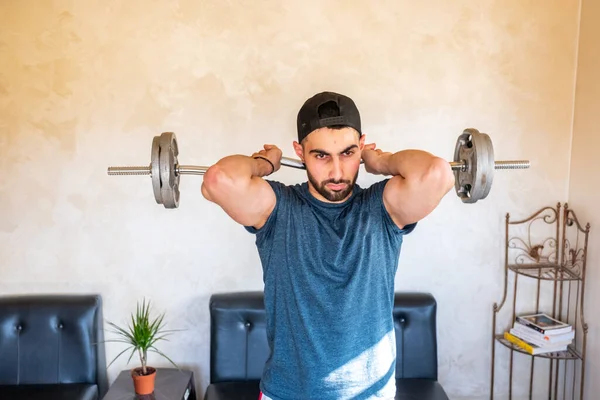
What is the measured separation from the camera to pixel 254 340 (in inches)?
92.6

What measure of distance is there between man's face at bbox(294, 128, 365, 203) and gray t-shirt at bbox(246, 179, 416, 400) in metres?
0.05

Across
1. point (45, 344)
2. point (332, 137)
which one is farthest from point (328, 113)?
point (45, 344)

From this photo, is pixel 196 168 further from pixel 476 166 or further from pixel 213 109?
pixel 213 109

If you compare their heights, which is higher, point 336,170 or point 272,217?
point 336,170

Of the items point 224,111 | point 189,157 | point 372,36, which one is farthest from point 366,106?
point 189,157

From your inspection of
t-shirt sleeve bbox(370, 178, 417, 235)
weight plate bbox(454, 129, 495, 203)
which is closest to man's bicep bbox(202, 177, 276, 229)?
t-shirt sleeve bbox(370, 178, 417, 235)

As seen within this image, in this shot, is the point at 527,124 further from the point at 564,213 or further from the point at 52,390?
the point at 52,390

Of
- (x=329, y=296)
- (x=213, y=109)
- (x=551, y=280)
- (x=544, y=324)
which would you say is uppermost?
(x=213, y=109)

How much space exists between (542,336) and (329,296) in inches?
56.4

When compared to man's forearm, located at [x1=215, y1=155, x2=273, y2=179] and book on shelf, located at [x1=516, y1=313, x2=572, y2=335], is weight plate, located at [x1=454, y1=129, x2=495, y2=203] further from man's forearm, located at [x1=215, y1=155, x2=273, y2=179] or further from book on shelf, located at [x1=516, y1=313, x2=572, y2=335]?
book on shelf, located at [x1=516, y1=313, x2=572, y2=335]

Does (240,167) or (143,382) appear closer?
(240,167)

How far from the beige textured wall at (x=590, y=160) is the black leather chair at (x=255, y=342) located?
68 cm

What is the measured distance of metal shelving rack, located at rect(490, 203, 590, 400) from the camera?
95.1 inches

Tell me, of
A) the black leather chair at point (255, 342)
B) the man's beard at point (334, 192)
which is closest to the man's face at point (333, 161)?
the man's beard at point (334, 192)
